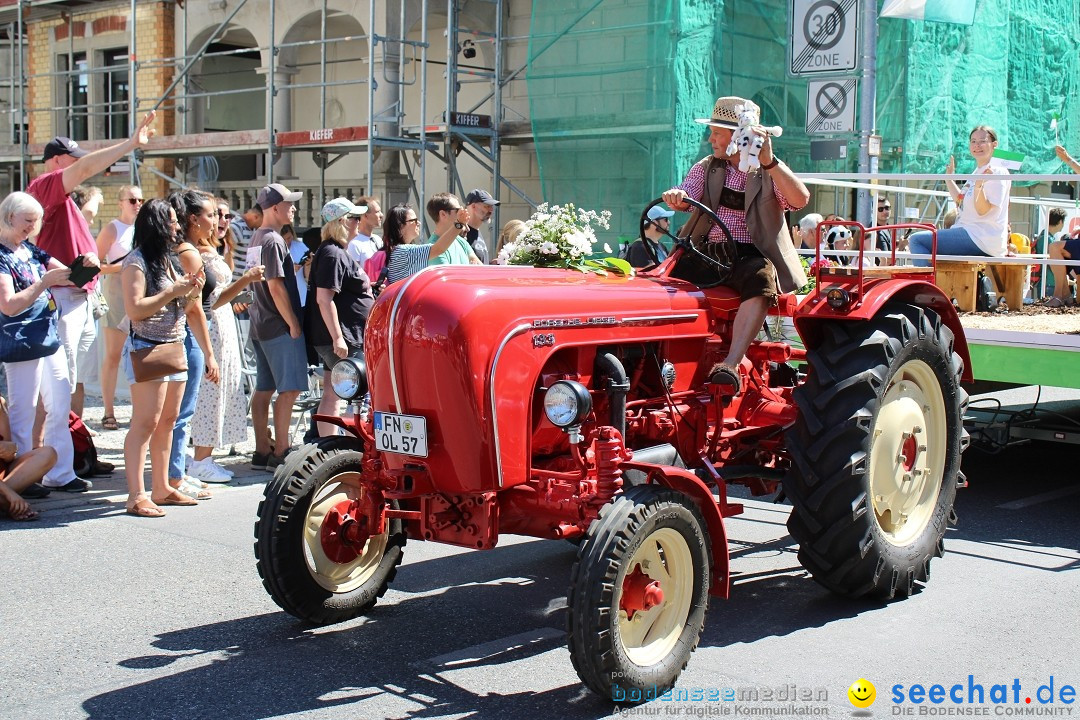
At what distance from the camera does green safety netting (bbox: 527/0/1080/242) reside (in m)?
14.4

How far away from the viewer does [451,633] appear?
513 cm

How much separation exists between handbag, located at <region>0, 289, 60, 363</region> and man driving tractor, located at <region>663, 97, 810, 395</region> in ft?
13.0

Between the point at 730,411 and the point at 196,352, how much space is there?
147 inches

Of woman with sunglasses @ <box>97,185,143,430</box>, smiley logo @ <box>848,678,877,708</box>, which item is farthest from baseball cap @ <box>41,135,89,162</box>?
smiley logo @ <box>848,678,877,708</box>

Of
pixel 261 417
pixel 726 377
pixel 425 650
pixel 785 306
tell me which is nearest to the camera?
pixel 425 650

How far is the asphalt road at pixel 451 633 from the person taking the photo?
4.38m

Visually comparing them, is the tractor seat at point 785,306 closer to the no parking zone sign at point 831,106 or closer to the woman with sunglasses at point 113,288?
the woman with sunglasses at point 113,288

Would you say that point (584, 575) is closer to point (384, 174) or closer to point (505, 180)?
point (505, 180)

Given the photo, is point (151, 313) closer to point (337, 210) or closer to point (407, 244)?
point (337, 210)

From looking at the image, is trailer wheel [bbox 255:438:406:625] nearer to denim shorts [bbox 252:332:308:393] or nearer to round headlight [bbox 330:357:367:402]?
round headlight [bbox 330:357:367:402]

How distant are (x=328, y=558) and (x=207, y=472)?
358 cm

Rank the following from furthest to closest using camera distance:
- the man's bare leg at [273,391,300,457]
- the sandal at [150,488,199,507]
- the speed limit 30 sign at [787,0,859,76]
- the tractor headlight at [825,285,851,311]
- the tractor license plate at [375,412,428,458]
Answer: the speed limit 30 sign at [787,0,859,76], the man's bare leg at [273,391,300,457], the sandal at [150,488,199,507], the tractor headlight at [825,285,851,311], the tractor license plate at [375,412,428,458]

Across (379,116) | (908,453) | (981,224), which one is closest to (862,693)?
(908,453)

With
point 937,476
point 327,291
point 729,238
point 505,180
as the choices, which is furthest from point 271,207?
point 505,180
